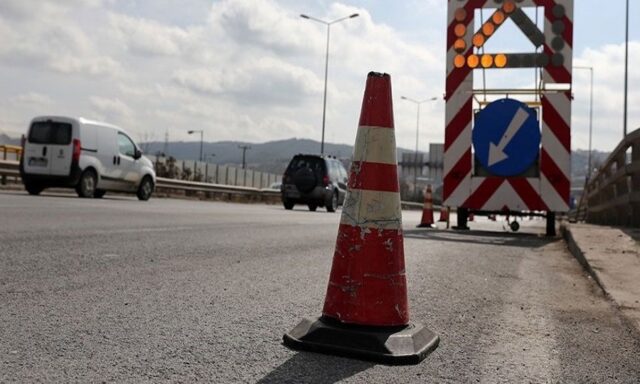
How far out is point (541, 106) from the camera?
10.8 metres

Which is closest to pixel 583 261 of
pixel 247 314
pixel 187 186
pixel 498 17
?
pixel 247 314

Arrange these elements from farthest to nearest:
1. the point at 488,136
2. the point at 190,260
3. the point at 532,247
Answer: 1. the point at 488,136
2. the point at 532,247
3. the point at 190,260

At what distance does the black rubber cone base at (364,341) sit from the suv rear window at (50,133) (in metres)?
15.4

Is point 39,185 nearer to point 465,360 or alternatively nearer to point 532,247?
point 532,247

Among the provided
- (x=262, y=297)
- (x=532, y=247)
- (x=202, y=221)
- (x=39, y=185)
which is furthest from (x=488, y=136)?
(x=39, y=185)

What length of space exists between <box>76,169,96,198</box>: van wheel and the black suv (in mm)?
6733

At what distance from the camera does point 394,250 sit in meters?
3.49

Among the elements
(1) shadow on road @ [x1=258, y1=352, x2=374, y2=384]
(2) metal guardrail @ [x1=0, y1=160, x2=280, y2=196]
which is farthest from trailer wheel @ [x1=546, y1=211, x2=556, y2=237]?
(2) metal guardrail @ [x1=0, y1=160, x2=280, y2=196]

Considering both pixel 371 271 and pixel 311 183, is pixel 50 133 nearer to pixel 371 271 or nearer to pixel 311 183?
pixel 311 183

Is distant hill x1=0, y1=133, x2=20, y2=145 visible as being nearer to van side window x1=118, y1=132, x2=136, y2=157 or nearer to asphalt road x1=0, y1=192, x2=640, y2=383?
van side window x1=118, y1=132, x2=136, y2=157

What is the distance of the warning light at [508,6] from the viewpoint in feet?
36.2

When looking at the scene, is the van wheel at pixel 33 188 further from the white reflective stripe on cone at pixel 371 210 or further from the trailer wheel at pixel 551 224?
the white reflective stripe on cone at pixel 371 210

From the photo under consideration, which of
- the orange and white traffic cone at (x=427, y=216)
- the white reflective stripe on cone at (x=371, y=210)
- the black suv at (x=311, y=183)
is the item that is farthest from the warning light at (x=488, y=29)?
the black suv at (x=311, y=183)

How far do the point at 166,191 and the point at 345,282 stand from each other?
24849 millimetres
